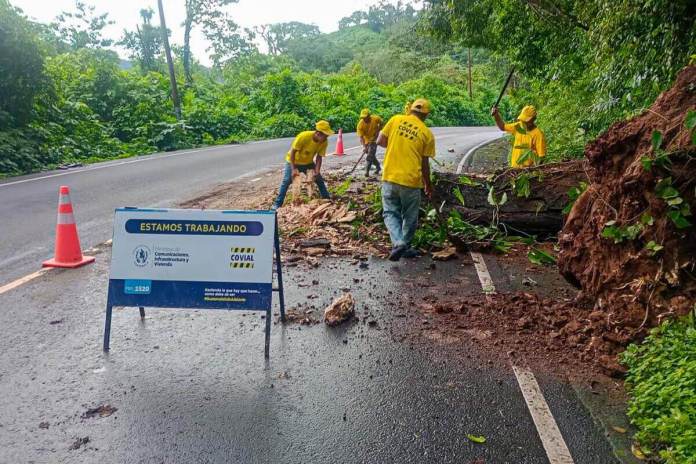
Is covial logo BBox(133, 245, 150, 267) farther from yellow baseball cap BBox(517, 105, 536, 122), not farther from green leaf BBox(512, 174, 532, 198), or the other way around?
yellow baseball cap BBox(517, 105, 536, 122)

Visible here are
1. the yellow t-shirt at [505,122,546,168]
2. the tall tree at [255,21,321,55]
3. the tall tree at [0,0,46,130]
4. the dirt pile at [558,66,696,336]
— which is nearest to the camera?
the dirt pile at [558,66,696,336]

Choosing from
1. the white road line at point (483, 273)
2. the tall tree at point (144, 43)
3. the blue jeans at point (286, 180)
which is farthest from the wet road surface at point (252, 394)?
the tall tree at point (144, 43)

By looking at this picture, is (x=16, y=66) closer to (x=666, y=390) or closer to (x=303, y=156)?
Result: (x=303, y=156)

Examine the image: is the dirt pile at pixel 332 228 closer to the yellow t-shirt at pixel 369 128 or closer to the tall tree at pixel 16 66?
the yellow t-shirt at pixel 369 128

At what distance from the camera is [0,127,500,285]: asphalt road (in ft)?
25.1

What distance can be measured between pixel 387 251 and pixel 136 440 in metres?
4.59

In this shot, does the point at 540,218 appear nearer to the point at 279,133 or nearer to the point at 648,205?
the point at 648,205

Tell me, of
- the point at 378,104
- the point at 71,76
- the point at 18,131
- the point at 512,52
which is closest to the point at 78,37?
the point at 71,76

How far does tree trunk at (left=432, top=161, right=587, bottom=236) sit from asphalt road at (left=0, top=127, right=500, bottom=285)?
4958 millimetres

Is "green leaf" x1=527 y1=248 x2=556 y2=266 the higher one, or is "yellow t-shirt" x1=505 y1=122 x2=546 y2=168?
"yellow t-shirt" x1=505 y1=122 x2=546 y2=168

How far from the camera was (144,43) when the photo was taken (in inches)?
1651

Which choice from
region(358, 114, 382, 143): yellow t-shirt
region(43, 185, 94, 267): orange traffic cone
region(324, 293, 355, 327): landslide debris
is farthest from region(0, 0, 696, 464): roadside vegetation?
region(358, 114, 382, 143): yellow t-shirt

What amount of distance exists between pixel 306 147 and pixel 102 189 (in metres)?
4.89

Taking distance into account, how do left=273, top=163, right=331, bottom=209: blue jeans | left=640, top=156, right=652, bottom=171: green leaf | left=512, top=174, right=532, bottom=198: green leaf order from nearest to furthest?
left=640, top=156, right=652, bottom=171: green leaf
left=512, top=174, right=532, bottom=198: green leaf
left=273, top=163, right=331, bottom=209: blue jeans
